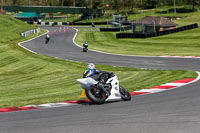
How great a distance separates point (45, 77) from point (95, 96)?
1426 centimetres

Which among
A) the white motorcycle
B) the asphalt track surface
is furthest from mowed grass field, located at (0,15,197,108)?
the asphalt track surface

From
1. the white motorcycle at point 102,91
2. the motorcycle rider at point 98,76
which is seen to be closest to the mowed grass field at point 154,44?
the white motorcycle at point 102,91

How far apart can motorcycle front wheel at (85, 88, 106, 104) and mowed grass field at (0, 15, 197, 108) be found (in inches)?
79.5

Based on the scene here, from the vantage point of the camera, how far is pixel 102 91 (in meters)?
13.2

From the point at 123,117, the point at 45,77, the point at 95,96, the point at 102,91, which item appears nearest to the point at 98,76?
the point at 102,91

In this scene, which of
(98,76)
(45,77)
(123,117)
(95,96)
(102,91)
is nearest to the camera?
(123,117)

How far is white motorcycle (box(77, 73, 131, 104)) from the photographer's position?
508 inches

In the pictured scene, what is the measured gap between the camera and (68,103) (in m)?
13.7

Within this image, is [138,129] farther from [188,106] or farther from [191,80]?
[191,80]

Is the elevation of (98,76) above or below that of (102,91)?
above

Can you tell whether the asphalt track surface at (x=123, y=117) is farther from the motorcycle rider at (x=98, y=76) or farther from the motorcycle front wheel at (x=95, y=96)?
the motorcycle rider at (x=98, y=76)

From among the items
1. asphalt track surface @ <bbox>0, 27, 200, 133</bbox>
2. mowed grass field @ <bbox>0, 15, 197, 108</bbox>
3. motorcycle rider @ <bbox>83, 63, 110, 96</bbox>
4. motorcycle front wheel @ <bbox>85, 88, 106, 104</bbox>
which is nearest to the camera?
asphalt track surface @ <bbox>0, 27, 200, 133</bbox>

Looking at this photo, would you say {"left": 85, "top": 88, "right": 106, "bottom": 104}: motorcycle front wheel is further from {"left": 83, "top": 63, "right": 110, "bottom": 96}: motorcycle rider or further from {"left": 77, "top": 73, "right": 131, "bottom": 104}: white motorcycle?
{"left": 83, "top": 63, "right": 110, "bottom": 96}: motorcycle rider

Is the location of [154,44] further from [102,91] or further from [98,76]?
[102,91]
